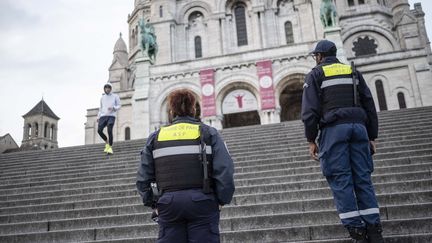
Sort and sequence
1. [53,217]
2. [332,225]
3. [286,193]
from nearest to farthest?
[332,225] < [286,193] < [53,217]

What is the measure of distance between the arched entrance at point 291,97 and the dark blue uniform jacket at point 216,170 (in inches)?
741

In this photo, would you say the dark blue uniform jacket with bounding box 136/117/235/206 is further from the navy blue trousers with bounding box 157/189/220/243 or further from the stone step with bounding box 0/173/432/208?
the stone step with bounding box 0/173/432/208

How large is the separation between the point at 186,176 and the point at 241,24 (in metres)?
26.7

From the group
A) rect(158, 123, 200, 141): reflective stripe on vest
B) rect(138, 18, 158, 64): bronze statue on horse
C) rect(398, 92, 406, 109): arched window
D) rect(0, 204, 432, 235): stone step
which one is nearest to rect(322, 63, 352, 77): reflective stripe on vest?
rect(158, 123, 200, 141): reflective stripe on vest

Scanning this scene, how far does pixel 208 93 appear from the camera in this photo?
72.3 ft

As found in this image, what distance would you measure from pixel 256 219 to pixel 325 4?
19264mm

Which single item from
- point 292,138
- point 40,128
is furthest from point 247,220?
point 40,128

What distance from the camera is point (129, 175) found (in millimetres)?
9164

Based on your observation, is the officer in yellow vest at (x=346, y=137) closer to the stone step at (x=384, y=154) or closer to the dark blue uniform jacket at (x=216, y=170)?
the dark blue uniform jacket at (x=216, y=170)

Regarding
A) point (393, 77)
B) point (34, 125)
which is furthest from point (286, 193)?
point (34, 125)

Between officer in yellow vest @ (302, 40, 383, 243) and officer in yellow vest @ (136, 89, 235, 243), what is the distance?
1.19 m

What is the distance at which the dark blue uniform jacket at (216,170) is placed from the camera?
3070 mm

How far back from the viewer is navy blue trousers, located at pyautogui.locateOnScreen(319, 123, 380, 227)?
143 inches

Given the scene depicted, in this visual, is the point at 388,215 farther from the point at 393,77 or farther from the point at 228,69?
the point at 393,77
